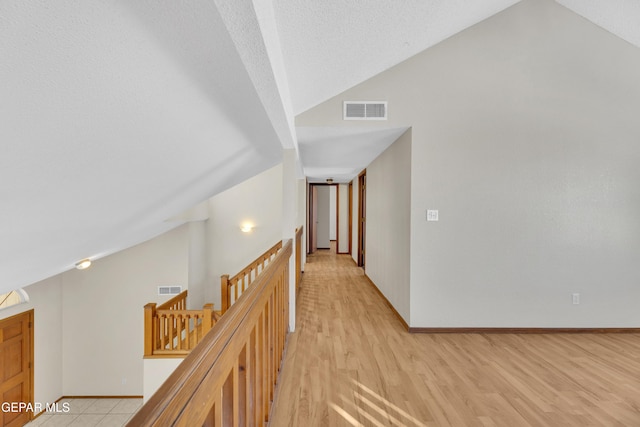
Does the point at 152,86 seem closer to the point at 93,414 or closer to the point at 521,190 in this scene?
the point at 521,190

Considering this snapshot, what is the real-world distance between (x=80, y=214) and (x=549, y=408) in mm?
3240

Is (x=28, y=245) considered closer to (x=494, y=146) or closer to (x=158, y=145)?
(x=158, y=145)

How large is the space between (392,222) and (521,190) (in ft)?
4.66

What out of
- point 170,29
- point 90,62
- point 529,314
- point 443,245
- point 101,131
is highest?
point 170,29

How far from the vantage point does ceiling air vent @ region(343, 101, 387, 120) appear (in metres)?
3.12

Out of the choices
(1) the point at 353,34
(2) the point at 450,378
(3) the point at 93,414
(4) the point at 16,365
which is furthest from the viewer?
(3) the point at 93,414

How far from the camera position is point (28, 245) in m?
2.00

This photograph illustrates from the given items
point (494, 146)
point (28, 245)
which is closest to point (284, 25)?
point (28, 245)

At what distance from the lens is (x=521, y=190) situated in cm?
305

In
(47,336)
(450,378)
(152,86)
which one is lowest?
(47,336)

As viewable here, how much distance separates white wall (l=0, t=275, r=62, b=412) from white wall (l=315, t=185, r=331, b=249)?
643 centimetres

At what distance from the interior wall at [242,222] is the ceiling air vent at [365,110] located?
3121 mm

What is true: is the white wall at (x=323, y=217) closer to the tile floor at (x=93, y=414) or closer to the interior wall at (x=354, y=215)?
the interior wall at (x=354, y=215)

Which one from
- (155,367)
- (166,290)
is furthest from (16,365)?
(155,367)
